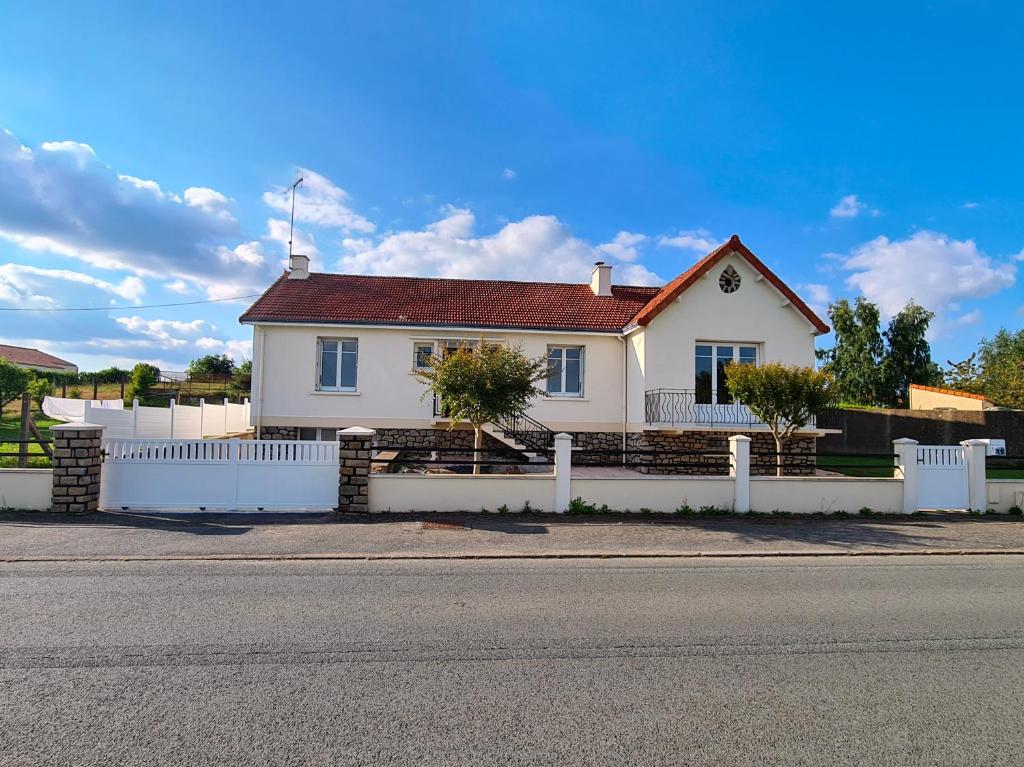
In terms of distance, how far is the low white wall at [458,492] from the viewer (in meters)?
9.94

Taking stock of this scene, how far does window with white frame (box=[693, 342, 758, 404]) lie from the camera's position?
1623 cm

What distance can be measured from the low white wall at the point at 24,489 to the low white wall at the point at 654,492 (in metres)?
8.96

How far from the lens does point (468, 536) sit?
8.48 meters

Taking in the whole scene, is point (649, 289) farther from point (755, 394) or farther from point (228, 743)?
point (228, 743)

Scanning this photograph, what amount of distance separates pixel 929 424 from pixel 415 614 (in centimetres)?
2638

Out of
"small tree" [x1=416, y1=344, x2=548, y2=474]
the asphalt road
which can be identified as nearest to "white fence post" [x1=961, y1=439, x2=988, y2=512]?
the asphalt road

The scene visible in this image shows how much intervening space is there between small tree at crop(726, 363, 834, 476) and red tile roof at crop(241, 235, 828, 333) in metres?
4.52

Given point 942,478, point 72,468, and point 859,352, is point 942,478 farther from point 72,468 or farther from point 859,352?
point 859,352

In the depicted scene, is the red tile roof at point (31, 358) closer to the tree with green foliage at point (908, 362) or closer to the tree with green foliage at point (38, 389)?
the tree with green foliage at point (38, 389)

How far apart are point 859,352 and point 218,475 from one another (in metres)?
38.7

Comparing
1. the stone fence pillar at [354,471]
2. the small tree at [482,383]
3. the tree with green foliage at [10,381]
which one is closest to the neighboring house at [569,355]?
the small tree at [482,383]

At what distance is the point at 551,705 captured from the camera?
11.3 feet

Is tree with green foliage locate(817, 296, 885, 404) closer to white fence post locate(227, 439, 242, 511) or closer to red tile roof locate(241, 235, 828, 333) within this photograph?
red tile roof locate(241, 235, 828, 333)

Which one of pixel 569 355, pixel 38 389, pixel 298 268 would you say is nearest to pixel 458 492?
pixel 569 355
